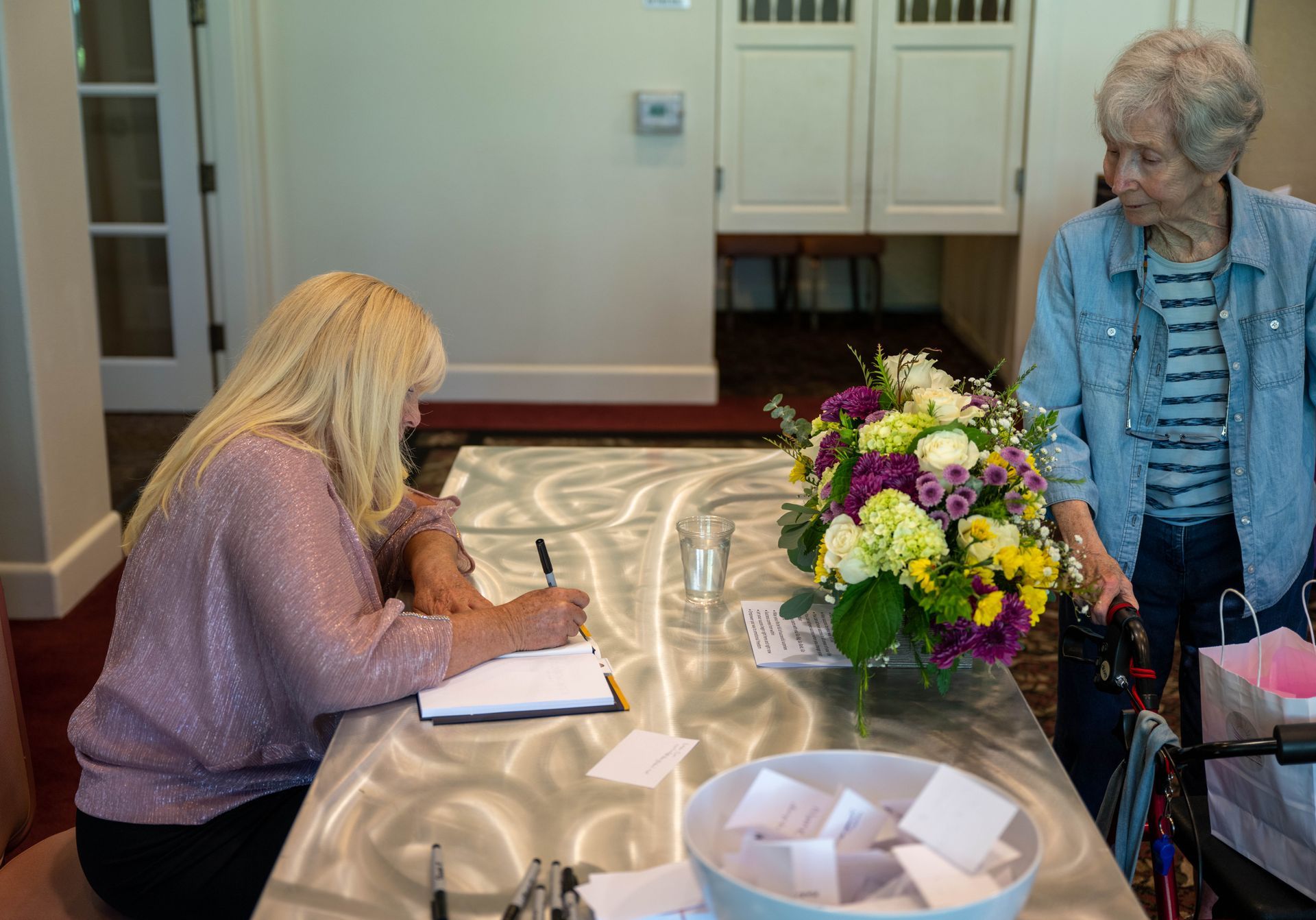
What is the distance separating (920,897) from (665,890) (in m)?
0.26

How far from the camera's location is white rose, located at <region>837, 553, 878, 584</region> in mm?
1444

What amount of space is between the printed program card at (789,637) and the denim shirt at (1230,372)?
441 millimetres

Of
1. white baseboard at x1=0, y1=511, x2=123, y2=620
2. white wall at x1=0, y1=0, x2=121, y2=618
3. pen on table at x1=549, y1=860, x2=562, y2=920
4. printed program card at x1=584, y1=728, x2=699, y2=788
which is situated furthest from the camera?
white baseboard at x1=0, y1=511, x2=123, y2=620

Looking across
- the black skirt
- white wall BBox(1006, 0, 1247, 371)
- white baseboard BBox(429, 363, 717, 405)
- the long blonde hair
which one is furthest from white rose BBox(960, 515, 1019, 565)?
white baseboard BBox(429, 363, 717, 405)

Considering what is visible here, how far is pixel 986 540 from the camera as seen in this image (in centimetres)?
142

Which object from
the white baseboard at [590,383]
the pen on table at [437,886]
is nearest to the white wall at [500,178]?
the white baseboard at [590,383]

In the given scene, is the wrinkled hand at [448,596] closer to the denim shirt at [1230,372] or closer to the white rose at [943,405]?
the white rose at [943,405]

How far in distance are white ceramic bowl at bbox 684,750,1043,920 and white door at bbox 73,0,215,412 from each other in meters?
5.15

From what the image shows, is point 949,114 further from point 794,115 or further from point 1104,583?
point 1104,583

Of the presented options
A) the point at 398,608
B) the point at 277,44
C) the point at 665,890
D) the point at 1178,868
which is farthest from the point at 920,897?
the point at 277,44

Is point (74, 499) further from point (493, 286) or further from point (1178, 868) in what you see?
point (1178, 868)

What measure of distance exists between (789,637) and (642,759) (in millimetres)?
391

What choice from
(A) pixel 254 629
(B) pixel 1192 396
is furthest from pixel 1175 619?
(A) pixel 254 629

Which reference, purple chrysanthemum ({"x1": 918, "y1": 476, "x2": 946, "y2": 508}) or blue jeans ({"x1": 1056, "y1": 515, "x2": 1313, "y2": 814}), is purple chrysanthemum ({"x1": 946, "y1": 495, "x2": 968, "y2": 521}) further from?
blue jeans ({"x1": 1056, "y1": 515, "x2": 1313, "y2": 814})
